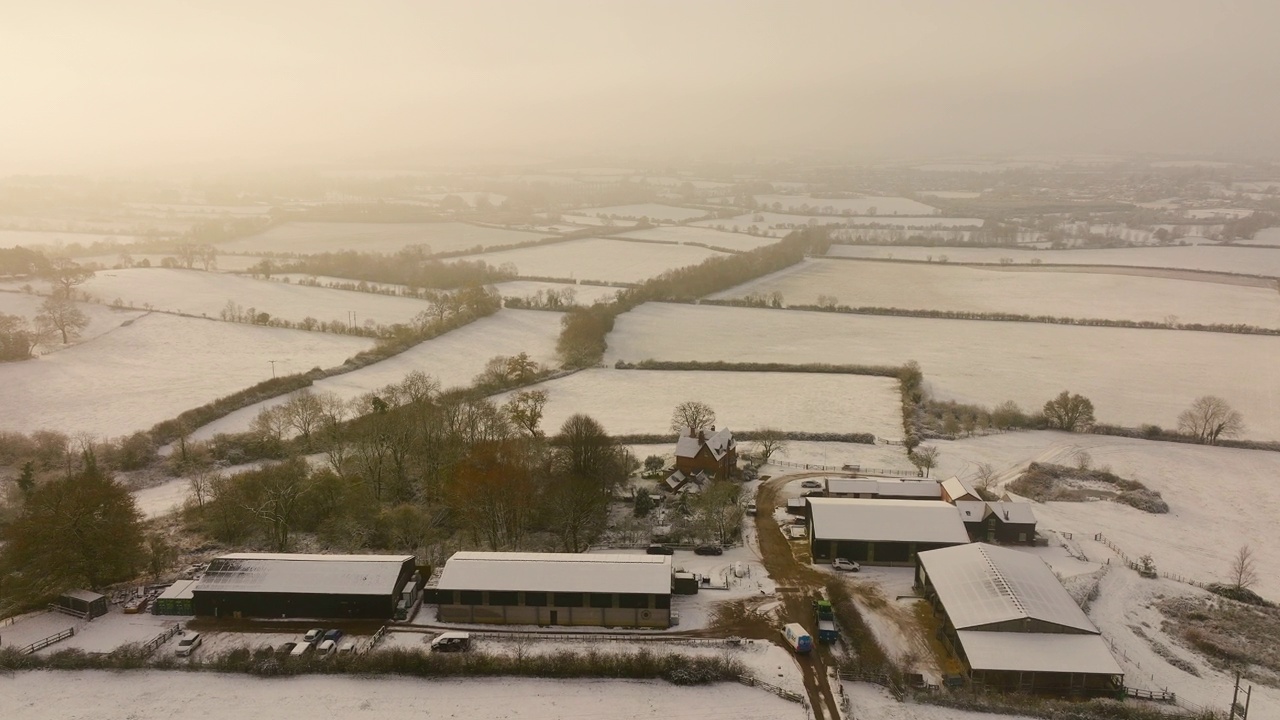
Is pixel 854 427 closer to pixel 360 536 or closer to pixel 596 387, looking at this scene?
pixel 596 387

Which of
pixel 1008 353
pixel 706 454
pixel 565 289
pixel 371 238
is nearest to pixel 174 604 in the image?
pixel 706 454

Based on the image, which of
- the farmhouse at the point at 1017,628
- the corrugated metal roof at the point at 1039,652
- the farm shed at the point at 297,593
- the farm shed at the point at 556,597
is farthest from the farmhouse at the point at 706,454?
the farm shed at the point at 297,593

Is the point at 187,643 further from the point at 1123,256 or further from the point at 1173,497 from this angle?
the point at 1123,256

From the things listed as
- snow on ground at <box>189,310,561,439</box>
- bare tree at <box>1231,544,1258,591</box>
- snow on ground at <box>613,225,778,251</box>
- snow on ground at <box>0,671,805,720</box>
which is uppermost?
snow on ground at <box>613,225,778,251</box>

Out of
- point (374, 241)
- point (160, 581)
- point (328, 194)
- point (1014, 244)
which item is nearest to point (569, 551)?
point (160, 581)

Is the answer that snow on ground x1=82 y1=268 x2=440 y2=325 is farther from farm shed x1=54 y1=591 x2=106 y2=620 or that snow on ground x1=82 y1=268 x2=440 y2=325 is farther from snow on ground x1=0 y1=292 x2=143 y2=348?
farm shed x1=54 y1=591 x2=106 y2=620

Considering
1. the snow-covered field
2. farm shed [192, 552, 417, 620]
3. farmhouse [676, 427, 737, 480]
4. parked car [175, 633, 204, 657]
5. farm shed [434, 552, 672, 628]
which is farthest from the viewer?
the snow-covered field

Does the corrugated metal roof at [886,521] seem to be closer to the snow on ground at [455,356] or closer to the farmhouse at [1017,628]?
the farmhouse at [1017,628]

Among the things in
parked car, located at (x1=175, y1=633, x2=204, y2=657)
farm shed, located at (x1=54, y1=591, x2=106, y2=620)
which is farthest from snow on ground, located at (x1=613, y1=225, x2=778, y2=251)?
parked car, located at (x1=175, y1=633, x2=204, y2=657)
